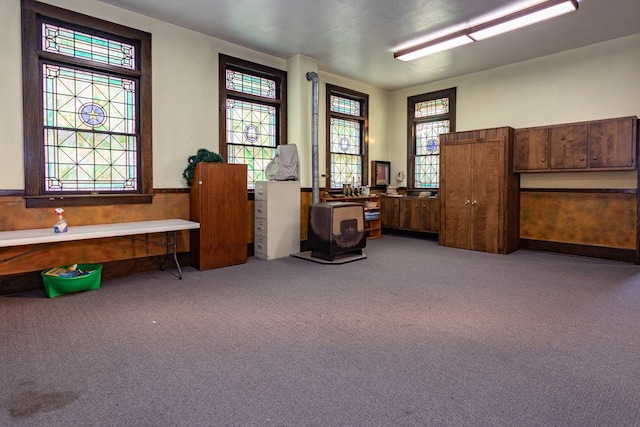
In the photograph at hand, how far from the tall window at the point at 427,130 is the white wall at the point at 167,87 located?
305cm

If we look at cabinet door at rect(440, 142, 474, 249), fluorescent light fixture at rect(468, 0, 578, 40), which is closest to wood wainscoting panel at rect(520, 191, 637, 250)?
cabinet door at rect(440, 142, 474, 249)

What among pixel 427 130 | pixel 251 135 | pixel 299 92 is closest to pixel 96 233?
pixel 251 135

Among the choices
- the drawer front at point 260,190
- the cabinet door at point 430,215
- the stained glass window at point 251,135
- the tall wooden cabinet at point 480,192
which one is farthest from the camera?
the cabinet door at point 430,215

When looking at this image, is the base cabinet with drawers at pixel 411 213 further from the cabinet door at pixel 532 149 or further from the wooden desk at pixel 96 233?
the wooden desk at pixel 96 233

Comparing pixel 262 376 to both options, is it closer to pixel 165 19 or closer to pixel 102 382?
pixel 102 382

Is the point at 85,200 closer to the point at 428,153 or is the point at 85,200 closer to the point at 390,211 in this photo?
the point at 390,211

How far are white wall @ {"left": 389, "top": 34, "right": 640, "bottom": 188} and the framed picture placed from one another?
5.85 ft

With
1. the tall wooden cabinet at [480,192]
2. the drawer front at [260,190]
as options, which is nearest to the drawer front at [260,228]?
the drawer front at [260,190]

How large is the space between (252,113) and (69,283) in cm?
351

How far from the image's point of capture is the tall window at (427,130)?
7414 mm

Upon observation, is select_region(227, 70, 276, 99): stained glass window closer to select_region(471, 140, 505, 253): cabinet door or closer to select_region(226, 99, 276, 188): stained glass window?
select_region(226, 99, 276, 188): stained glass window

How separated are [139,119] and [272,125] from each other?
2.16 metres

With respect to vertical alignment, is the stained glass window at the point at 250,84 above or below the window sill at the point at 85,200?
above

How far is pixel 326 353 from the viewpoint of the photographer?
8.20 feet
